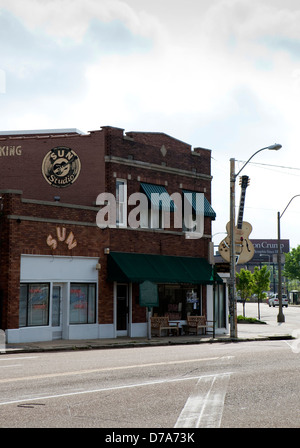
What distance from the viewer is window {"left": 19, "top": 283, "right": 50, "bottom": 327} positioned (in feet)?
73.3

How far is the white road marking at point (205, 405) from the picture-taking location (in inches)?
302

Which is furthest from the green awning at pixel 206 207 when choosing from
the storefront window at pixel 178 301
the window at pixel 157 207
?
the storefront window at pixel 178 301

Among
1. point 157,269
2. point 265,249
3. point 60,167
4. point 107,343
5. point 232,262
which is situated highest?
point 265,249

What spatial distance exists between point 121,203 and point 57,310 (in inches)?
235

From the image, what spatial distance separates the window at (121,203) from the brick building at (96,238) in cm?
5

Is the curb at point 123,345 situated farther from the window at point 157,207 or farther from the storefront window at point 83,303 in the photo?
the window at point 157,207

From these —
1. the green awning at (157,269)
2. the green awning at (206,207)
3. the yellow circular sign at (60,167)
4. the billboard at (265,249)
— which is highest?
the billboard at (265,249)

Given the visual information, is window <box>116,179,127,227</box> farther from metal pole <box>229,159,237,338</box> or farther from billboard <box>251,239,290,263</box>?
billboard <box>251,239,290,263</box>

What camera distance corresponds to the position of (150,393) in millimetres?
9984

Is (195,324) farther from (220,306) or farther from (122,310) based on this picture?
(122,310)

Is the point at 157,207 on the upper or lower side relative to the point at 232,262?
upper

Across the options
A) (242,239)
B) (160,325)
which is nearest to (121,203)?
(160,325)

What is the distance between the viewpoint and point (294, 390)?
416 inches
